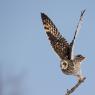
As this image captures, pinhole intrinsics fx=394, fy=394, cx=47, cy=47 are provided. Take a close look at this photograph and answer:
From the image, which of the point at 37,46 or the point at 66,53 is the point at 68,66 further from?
the point at 37,46

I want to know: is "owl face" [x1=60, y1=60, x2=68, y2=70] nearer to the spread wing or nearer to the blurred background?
the spread wing

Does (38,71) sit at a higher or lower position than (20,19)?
lower

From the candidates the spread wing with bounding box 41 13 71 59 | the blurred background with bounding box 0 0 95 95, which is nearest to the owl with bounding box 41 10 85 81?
the spread wing with bounding box 41 13 71 59

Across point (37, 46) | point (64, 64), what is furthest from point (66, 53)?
point (37, 46)

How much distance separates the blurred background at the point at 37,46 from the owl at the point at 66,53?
15 centimetres

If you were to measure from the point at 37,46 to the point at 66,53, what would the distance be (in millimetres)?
238

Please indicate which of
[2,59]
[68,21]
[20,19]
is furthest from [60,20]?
[2,59]

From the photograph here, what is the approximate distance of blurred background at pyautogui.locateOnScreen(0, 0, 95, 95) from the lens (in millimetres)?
1322

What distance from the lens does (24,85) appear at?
1.36 metres

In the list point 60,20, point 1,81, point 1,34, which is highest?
point 60,20

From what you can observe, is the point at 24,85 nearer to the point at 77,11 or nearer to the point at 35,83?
the point at 35,83

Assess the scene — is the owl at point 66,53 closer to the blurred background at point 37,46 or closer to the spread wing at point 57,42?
the spread wing at point 57,42

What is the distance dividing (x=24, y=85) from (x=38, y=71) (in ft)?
0.23

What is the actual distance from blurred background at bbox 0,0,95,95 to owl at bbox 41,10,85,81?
0.15 metres
